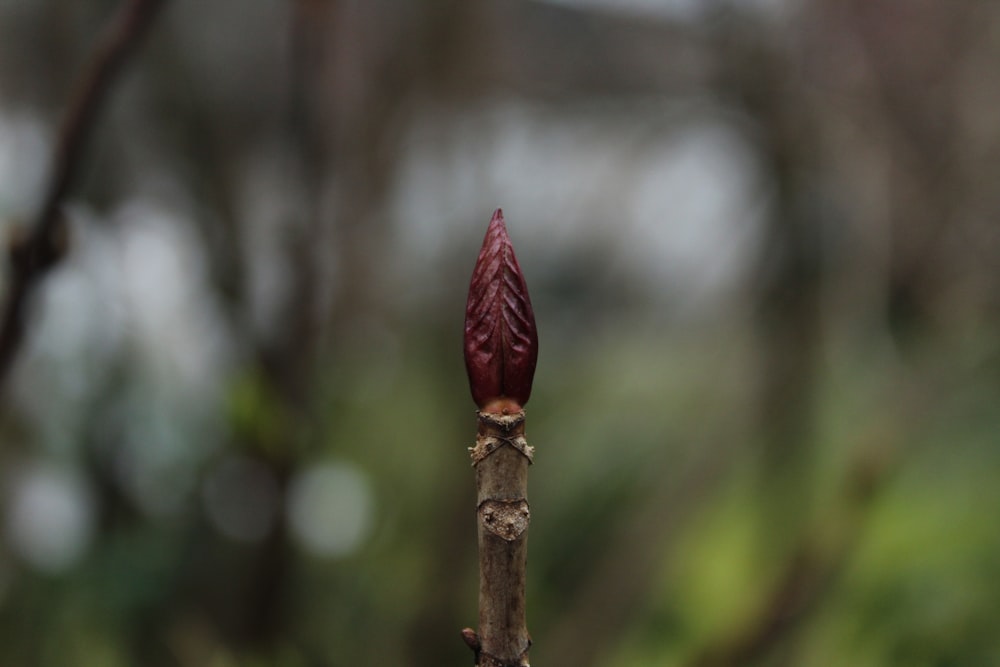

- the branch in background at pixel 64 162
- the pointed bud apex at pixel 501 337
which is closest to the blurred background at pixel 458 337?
the branch in background at pixel 64 162

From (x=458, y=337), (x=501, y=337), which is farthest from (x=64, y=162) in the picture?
(x=458, y=337)

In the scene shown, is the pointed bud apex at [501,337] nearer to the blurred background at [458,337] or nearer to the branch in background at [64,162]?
the branch in background at [64,162]

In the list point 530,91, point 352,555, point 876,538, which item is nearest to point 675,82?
point 530,91

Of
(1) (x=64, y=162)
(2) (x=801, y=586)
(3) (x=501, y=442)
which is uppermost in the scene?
(1) (x=64, y=162)

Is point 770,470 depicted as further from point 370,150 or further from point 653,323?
point 653,323

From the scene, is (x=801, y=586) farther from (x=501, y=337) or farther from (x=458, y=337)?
(x=501, y=337)

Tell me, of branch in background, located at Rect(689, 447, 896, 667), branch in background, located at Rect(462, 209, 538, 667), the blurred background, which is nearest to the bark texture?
branch in background, located at Rect(462, 209, 538, 667)

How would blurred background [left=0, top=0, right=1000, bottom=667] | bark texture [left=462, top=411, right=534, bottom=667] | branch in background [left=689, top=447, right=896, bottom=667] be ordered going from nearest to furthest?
bark texture [left=462, top=411, right=534, bottom=667], branch in background [left=689, top=447, right=896, bottom=667], blurred background [left=0, top=0, right=1000, bottom=667]

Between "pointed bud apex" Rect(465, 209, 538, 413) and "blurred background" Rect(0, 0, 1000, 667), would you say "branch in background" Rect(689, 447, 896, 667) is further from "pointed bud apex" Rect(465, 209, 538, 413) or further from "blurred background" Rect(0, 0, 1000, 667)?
"pointed bud apex" Rect(465, 209, 538, 413)
